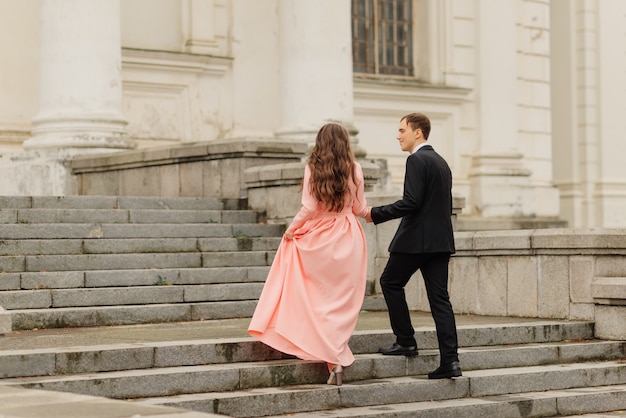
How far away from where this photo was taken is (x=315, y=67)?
60.0ft

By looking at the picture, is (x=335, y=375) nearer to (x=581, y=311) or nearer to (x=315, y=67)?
(x=581, y=311)

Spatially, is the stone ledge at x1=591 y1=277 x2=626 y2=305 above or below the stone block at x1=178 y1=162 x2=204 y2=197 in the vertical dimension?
below

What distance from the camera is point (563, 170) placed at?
2692 cm

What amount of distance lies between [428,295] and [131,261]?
160 inches

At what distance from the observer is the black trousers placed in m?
9.78

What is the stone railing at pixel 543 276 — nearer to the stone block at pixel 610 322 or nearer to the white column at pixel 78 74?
the stone block at pixel 610 322

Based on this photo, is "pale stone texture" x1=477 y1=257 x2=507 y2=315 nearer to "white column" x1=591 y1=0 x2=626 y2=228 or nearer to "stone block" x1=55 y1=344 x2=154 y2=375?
"stone block" x1=55 y1=344 x2=154 y2=375

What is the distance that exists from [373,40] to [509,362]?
14.1 meters

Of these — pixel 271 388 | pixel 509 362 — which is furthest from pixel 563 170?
pixel 271 388

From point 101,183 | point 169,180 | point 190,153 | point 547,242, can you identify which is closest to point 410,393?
point 547,242

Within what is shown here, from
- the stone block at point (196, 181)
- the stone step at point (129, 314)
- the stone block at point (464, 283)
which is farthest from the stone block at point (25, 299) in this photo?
the stone block at point (196, 181)

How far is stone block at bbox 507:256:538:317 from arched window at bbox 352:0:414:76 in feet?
37.4

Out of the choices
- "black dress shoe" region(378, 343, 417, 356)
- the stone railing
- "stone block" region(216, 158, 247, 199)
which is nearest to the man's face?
"black dress shoe" region(378, 343, 417, 356)

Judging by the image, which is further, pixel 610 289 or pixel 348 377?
pixel 610 289
